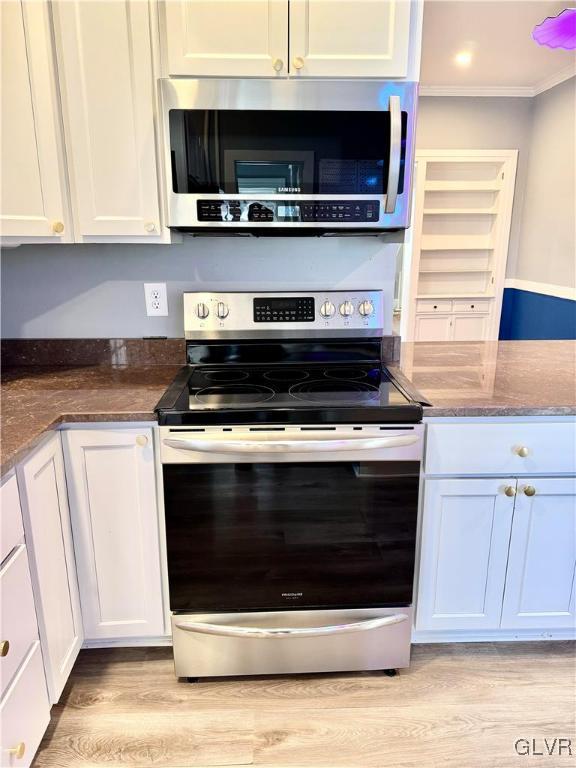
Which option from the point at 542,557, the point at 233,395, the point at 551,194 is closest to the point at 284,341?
the point at 233,395

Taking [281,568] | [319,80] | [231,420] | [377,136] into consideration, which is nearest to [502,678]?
[281,568]

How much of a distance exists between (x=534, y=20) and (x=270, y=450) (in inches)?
124

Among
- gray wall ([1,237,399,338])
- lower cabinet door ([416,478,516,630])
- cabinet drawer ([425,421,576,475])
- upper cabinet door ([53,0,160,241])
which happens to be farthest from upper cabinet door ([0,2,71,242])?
lower cabinet door ([416,478,516,630])

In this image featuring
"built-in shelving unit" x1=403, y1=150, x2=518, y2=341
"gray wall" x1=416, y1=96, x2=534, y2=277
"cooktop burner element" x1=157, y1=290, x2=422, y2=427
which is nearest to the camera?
"cooktop burner element" x1=157, y1=290, x2=422, y2=427

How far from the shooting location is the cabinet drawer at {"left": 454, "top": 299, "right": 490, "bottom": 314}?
471cm

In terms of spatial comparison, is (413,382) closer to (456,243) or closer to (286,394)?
(286,394)

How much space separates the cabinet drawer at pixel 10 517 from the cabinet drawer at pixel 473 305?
14.3 ft

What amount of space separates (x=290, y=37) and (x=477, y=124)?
357 cm

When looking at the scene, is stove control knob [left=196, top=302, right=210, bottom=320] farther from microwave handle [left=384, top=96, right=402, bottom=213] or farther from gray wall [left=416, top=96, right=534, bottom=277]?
gray wall [left=416, top=96, right=534, bottom=277]

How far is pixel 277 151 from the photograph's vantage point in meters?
1.48

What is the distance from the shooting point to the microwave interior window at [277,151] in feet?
4.79

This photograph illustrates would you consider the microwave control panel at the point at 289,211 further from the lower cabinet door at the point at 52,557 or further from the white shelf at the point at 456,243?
the white shelf at the point at 456,243

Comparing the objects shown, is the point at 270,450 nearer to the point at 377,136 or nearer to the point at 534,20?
the point at 377,136

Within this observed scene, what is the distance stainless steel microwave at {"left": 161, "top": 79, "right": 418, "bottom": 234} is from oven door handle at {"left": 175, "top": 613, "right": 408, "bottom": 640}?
1.26 meters
